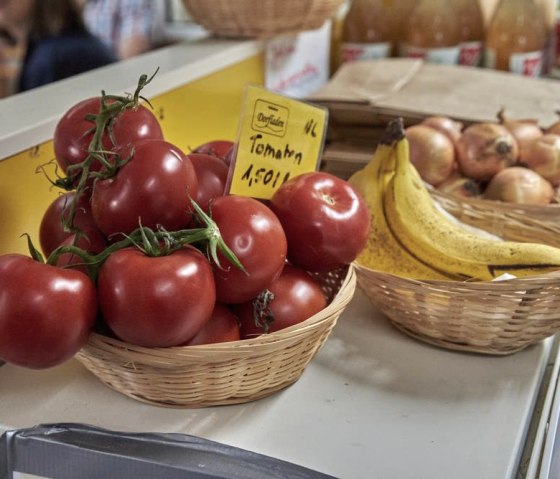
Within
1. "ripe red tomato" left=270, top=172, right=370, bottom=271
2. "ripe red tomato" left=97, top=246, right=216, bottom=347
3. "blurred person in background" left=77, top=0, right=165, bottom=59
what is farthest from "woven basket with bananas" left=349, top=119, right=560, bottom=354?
"blurred person in background" left=77, top=0, right=165, bottom=59

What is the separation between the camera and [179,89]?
4.76 feet

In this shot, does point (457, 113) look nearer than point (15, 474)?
No

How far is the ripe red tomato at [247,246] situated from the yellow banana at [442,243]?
0.33m

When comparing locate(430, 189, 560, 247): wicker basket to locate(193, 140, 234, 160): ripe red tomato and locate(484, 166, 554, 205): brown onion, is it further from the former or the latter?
locate(193, 140, 234, 160): ripe red tomato

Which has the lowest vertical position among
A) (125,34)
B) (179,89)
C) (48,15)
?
(125,34)

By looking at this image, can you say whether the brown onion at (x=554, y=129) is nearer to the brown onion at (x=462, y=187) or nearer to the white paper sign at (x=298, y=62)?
the brown onion at (x=462, y=187)

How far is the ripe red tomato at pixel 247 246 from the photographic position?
79 centimetres

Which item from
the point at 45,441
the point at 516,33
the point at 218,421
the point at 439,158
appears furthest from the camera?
the point at 516,33

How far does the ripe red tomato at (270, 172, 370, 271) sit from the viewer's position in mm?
881

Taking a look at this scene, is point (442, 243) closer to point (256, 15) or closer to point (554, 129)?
point (554, 129)

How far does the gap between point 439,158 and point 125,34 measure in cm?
278

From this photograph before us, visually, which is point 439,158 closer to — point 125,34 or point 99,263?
point 99,263

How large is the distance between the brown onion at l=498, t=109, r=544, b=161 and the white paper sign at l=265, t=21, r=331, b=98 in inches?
23.1

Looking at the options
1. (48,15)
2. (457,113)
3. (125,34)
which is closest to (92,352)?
(457,113)
